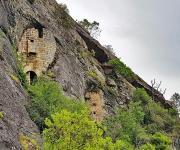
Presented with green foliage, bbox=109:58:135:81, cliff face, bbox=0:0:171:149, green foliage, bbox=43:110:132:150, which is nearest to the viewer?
green foliage, bbox=43:110:132:150

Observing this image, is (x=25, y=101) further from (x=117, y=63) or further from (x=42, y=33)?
(x=117, y=63)

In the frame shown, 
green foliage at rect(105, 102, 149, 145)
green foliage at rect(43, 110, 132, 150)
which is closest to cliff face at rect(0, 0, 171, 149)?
green foliage at rect(43, 110, 132, 150)

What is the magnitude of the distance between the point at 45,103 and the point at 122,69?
121ft

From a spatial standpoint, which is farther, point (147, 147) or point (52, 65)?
point (147, 147)

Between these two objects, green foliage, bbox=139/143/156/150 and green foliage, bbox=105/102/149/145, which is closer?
green foliage, bbox=105/102/149/145

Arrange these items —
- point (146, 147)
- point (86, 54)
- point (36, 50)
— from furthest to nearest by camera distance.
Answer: point (86, 54) → point (146, 147) → point (36, 50)

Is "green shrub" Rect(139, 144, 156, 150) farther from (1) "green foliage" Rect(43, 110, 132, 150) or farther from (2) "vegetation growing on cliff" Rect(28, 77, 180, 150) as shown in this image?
(1) "green foliage" Rect(43, 110, 132, 150)

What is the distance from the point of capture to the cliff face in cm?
3377

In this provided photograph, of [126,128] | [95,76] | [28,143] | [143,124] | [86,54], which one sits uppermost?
[86,54]

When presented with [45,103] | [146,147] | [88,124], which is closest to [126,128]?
[146,147]

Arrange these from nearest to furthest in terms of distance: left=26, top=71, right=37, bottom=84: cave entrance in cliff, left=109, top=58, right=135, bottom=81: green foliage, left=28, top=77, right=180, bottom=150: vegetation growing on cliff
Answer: left=28, top=77, right=180, bottom=150: vegetation growing on cliff → left=26, top=71, right=37, bottom=84: cave entrance in cliff → left=109, top=58, right=135, bottom=81: green foliage

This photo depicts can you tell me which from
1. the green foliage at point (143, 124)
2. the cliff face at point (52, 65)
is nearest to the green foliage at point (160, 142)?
the green foliage at point (143, 124)

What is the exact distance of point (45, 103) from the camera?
1654 inches

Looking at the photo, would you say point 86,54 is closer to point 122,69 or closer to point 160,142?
point 122,69
